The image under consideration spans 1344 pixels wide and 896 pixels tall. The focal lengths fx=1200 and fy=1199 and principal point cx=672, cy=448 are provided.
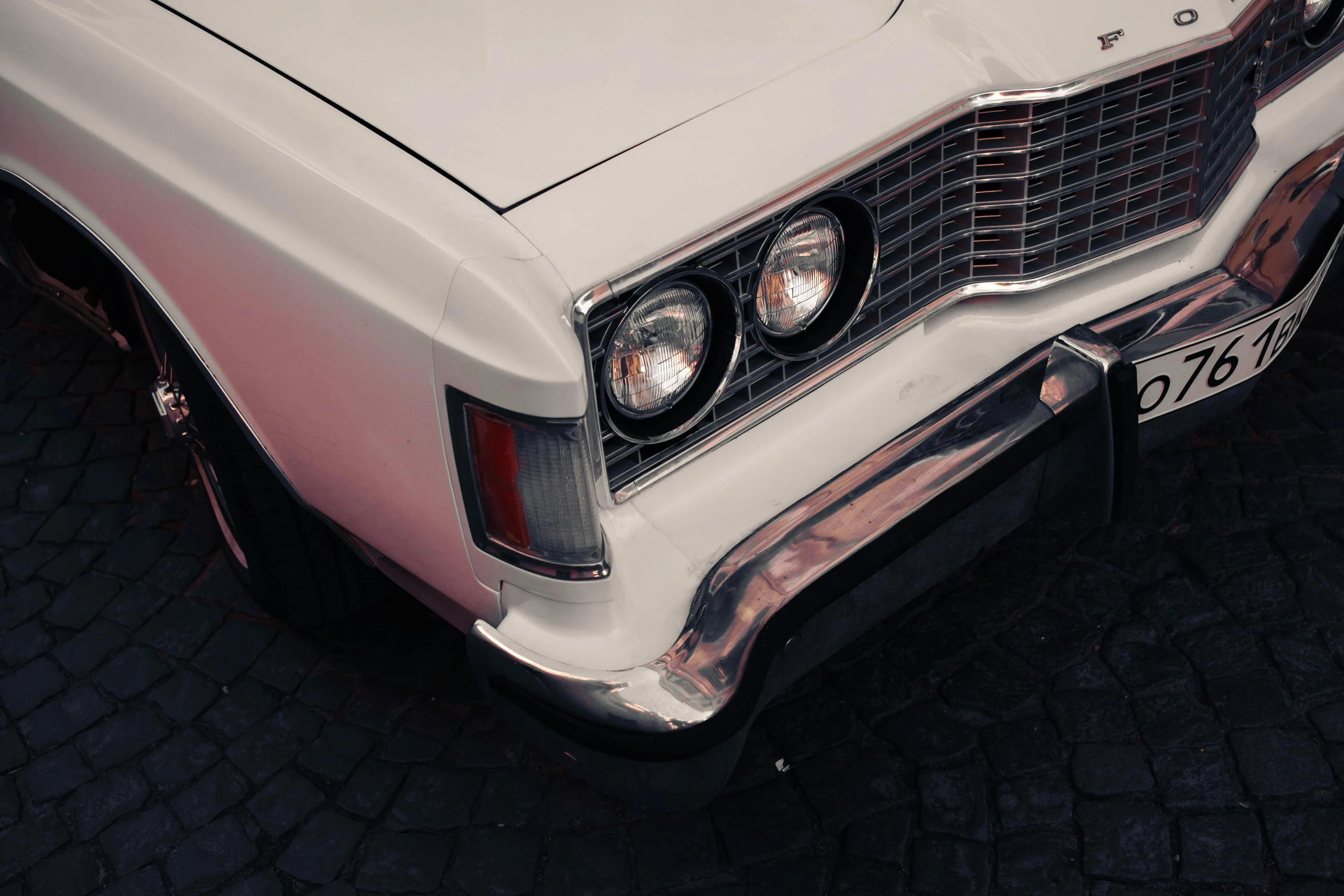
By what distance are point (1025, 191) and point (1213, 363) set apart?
466 millimetres

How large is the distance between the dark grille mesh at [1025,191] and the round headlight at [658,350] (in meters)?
0.07

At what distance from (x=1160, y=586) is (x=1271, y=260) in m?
0.85

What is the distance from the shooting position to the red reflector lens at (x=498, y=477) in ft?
5.47

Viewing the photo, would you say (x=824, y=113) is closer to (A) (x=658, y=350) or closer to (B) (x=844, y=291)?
(B) (x=844, y=291)

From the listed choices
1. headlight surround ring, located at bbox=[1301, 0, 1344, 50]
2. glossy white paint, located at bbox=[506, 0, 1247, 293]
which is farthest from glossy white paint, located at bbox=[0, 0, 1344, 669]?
headlight surround ring, located at bbox=[1301, 0, 1344, 50]

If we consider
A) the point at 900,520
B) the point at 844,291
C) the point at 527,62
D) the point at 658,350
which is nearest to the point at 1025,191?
the point at 844,291

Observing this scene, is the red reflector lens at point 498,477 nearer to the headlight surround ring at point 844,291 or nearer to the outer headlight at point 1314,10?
the headlight surround ring at point 844,291

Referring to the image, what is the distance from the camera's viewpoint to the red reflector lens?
65.6 inches

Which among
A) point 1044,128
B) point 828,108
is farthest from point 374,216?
point 1044,128

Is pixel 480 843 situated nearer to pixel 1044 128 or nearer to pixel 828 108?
pixel 828 108

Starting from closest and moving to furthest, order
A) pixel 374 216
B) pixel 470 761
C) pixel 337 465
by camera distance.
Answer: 1. pixel 374 216
2. pixel 337 465
3. pixel 470 761

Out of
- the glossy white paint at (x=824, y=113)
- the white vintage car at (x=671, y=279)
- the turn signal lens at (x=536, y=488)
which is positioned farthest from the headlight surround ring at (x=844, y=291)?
the turn signal lens at (x=536, y=488)

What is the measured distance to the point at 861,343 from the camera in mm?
2045

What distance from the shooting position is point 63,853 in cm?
241
